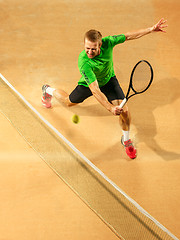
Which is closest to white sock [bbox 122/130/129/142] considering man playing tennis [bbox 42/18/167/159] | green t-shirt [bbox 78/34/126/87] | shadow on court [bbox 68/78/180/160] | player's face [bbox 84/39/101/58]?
man playing tennis [bbox 42/18/167/159]

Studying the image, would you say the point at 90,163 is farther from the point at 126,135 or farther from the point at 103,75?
the point at 103,75

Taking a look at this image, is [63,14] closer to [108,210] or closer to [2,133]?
[2,133]

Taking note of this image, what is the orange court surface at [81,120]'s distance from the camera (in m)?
3.12

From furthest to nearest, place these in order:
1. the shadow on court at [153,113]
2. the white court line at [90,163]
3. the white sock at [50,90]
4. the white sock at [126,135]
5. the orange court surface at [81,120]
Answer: the white sock at [50,90] → the shadow on court at [153,113] → the white sock at [126,135] → the orange court surface at [81,120] → the white court line at [90,163]

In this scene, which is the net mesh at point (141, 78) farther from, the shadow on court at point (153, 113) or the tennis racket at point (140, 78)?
the shadow on court at point (153, 113)

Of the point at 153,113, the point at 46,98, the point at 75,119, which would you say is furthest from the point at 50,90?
the point at 153,113

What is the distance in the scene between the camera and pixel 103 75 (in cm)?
323

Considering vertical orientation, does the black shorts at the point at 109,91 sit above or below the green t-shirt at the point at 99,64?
below

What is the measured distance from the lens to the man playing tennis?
2.93 m

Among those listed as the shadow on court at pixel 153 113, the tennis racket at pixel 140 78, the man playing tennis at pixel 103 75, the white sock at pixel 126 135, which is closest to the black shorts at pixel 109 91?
the man playing tennis at pixel 103 75

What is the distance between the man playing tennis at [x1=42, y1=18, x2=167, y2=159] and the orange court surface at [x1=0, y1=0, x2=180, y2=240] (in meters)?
0.29

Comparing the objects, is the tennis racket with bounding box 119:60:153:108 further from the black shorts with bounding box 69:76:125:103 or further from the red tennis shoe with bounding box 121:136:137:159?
the red tennis shoe with bounding box 121:136:137:159

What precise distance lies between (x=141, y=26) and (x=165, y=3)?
0.66 metres

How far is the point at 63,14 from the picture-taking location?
16.2ft
